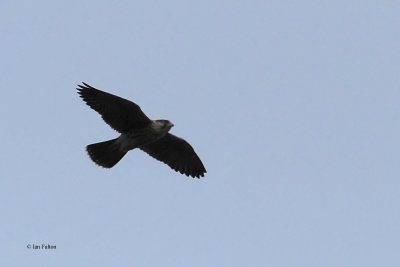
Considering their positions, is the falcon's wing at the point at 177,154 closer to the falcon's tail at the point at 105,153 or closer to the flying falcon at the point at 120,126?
the flying falcon at the point at 120,126

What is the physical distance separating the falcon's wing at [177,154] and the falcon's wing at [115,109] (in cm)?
122

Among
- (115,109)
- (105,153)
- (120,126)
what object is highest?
(115,109)

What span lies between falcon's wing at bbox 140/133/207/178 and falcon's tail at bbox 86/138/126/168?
0.94 m

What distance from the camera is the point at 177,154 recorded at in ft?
53.6

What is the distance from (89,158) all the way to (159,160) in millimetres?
1707

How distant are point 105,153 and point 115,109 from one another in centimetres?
113

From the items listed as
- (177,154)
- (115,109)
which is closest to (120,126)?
(115,109)

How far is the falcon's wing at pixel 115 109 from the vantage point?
14.6 metres

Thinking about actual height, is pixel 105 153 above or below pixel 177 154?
below

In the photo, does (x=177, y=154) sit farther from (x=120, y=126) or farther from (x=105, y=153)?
(x=120, y=126)

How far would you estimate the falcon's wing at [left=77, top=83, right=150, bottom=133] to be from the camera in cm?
1462

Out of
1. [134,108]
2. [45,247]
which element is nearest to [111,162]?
[134,108]

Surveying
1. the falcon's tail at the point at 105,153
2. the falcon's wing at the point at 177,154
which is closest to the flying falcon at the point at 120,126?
the falcon's tail at the point at 105,153

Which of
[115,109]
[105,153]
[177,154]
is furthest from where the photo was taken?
[177,154]
